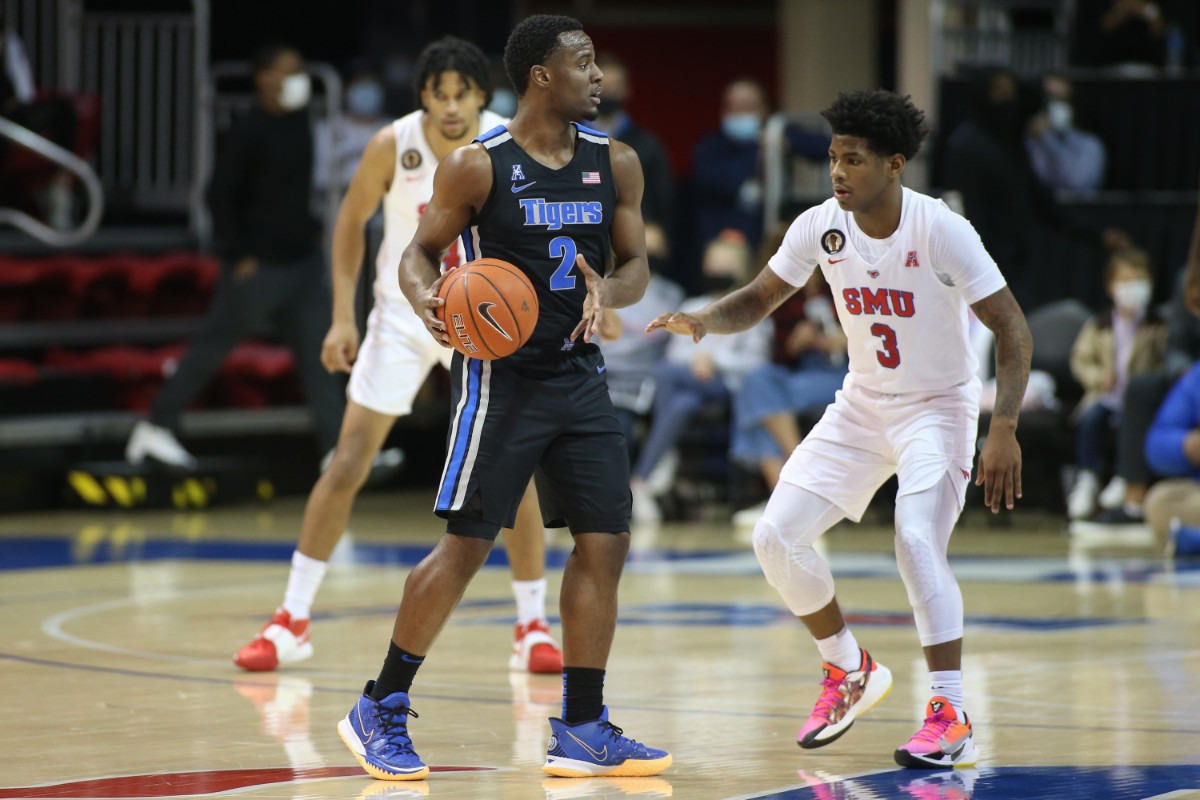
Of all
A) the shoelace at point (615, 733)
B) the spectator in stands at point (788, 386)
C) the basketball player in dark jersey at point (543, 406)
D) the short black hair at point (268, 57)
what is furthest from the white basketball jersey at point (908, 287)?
the short black hair at point (268, 57)

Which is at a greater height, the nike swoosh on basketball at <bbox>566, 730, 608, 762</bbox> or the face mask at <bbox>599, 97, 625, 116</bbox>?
the face mask at <bbox>599, 97, 625, 116</bbox>

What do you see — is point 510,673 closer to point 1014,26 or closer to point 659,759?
point 659,759

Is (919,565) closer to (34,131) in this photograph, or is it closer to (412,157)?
(412,157)

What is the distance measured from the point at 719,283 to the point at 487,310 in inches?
320

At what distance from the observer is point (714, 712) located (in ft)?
20.4

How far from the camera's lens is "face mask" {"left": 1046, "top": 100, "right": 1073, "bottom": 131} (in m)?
14.2

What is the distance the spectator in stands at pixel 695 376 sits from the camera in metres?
12.7

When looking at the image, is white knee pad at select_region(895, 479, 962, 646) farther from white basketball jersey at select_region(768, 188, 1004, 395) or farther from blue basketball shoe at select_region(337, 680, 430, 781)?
blue basketball shoe at select_region(337, 680, 430, 781)

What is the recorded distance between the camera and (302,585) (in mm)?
7215

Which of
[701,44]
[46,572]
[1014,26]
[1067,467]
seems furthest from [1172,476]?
[701,44]

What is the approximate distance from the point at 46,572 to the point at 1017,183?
6759 mm

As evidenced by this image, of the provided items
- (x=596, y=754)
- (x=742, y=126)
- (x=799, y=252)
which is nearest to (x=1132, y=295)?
(x=742, y=126)

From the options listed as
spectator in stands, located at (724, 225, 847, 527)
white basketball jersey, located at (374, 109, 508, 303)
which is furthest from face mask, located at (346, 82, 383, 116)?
white basketball jersey, located at (374, 109, 508, 303)

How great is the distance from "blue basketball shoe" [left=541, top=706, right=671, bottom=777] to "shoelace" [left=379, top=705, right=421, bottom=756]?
1.23 ft
